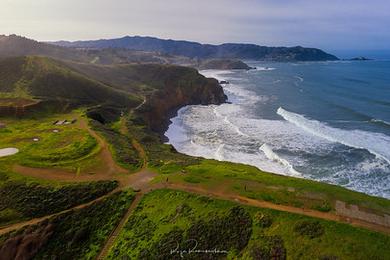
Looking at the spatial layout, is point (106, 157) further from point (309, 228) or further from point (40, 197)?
point (309, 228)

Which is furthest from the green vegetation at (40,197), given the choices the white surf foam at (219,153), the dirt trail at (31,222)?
the white surf foam at (219,153)

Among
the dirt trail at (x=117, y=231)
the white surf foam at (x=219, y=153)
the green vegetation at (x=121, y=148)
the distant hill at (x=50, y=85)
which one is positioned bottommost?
the white surf foam at (x=219, y=153)

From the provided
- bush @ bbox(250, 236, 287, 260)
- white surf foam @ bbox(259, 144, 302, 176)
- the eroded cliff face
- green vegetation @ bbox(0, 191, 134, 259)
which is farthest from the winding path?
the eroded cliff face

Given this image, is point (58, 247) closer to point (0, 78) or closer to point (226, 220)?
point (226, 220)

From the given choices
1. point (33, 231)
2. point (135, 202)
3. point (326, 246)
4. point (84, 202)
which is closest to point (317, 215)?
point (326, 246)
